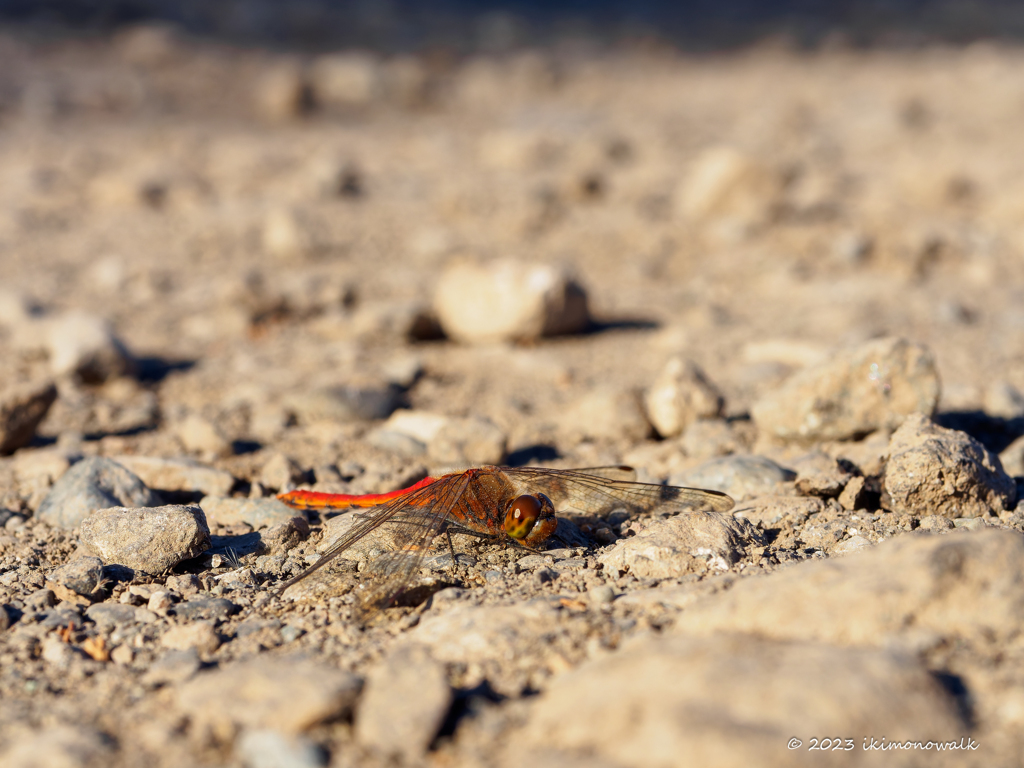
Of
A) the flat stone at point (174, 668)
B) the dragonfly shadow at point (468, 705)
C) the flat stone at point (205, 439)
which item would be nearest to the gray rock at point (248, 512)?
the flat stone at point (205, 439)

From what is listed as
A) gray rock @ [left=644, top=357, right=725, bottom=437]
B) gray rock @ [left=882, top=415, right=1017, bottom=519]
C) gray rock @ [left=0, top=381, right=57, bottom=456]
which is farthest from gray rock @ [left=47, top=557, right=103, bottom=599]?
gray rock @ [left=882, top=415, right=1017, bottom=519]

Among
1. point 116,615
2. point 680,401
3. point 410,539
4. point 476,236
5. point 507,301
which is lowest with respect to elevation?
point 116,615

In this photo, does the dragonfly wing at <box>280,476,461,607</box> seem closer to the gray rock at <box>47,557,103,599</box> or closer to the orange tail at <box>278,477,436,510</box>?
the orange tail at <box>278,477,436,510</box>

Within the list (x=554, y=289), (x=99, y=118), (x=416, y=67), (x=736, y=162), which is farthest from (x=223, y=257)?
(x=416, y=67)

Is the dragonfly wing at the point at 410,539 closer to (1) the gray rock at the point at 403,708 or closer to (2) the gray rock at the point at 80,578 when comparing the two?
(1) the gray rock at the point at 403,708

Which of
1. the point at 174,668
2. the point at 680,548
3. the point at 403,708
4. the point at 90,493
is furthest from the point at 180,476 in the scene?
the point at 680,548

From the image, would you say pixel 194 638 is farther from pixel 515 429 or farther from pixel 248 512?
pixel 515 429
